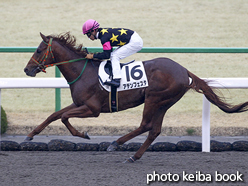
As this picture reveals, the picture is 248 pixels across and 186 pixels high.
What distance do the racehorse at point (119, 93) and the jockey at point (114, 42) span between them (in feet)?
0.67

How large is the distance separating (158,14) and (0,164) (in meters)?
9.38

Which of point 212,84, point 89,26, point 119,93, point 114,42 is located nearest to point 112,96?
point 119,93

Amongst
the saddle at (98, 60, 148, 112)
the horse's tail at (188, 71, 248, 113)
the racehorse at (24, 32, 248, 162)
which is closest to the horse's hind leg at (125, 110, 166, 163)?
→ the racehorse at (24, 32, 248, 162)

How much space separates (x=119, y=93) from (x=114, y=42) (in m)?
0.59

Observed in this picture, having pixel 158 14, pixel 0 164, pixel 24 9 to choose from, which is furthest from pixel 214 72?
pixel 24 9

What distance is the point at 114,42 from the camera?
4.60m

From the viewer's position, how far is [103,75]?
4574 mm

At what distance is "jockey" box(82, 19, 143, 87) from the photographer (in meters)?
4.52

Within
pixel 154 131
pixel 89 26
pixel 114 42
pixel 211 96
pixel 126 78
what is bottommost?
pixel 154 131

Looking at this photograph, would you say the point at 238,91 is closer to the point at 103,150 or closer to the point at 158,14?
the point at 103,150

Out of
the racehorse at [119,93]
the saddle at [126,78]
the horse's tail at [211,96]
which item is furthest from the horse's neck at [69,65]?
the horse's tail at [211,96]

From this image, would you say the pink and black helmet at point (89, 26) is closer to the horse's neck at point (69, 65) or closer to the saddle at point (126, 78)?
the horse's neck at point (69, 65)

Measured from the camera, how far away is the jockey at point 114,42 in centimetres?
452

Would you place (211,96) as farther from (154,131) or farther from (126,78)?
(126,78)
